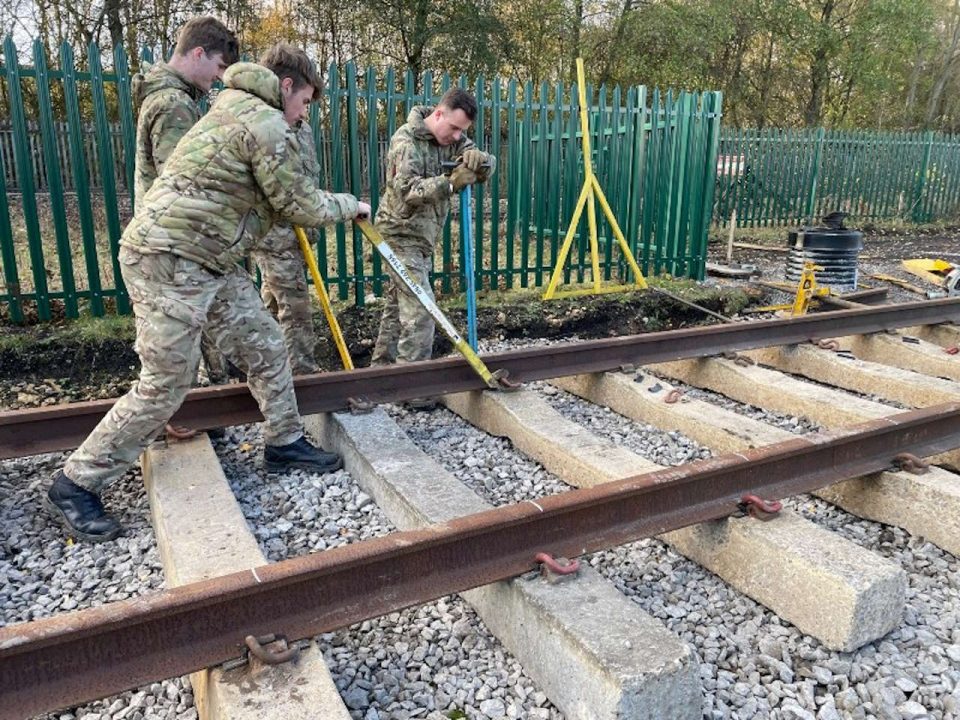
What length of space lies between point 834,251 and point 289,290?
21.4 ft

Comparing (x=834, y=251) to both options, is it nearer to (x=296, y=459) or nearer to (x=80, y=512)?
(x=296, y=459)

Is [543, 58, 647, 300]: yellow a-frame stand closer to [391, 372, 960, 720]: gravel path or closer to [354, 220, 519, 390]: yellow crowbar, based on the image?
[354, 220, 519, 390]: yellow crowbar

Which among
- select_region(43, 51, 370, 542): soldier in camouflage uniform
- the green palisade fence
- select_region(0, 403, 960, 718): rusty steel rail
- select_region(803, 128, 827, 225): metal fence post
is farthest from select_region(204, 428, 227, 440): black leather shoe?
select_region(803, 128, 827, 225): metal fence post

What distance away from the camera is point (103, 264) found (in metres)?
9.37

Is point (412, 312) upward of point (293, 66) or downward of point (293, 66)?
downward

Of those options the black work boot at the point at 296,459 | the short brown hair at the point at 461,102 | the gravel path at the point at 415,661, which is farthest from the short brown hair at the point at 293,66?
the gravel path at the point at 415,661

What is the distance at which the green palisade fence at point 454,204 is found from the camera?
6418 mm

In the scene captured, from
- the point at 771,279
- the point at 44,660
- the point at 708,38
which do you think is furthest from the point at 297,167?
the point at 708,38

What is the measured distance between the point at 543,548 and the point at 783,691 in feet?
2.90

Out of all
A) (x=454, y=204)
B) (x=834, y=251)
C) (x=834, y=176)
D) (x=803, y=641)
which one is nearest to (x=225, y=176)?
(x=803, y=641)

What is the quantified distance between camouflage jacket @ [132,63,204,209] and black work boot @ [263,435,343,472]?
1577 mm

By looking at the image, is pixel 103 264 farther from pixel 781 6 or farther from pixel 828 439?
pixel 781 6

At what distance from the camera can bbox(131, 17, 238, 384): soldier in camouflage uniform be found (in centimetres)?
412

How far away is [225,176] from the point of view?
10.9 ft
